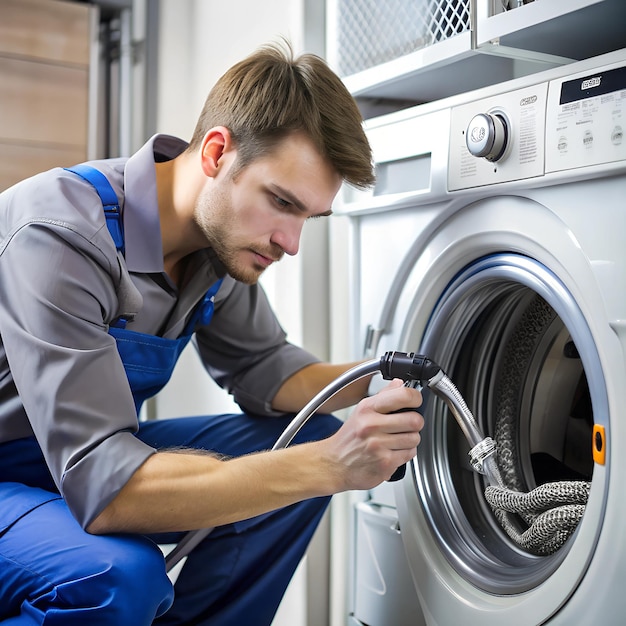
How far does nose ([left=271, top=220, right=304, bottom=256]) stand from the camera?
1233 mm

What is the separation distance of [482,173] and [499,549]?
0.58 meters

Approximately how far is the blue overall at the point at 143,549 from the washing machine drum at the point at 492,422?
9.2 inches

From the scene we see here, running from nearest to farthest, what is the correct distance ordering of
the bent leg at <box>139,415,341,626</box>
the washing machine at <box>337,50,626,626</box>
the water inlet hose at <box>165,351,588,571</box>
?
the washing machine at <box>337,50,626,626</box>
the water inlet hose at <box>165,351,588,571</box>
the bent leg at <box>139,415,341,626</box>

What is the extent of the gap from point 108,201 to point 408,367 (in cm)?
53

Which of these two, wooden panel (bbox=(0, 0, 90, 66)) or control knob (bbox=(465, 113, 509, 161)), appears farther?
wooden panel (bbox=(0, 0, 90, 66))

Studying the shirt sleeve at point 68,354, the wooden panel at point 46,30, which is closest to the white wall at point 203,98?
the wooden panel at point 46,30

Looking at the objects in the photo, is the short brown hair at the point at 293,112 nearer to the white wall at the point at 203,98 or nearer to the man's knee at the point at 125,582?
the white wall at the point at 203,98

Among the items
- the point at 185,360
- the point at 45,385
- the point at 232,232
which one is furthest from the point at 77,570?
the point at 185,360

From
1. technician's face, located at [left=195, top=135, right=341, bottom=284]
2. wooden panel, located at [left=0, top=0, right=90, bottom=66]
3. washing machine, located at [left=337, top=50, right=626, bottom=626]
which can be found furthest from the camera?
wooden panel, located at [left=0, top=0, right=90, bottom=66]

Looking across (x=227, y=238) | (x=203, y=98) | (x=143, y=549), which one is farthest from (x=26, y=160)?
(x=143, y=549)

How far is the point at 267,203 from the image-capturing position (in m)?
1.22

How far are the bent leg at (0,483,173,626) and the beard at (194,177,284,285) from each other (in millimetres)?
437

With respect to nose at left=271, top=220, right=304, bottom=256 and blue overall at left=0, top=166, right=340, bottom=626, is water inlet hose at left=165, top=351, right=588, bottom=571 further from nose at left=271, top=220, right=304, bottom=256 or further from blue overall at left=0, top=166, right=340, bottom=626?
blue overall at left=0, top=166, right=340, bottom=626

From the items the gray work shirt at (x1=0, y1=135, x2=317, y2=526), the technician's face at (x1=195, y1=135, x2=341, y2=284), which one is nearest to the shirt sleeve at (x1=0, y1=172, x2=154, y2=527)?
the gray work shirt at (x1=0, y1=135, x2=317, y2=526)
